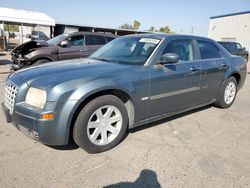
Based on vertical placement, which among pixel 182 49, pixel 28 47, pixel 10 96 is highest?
pixel 182 49

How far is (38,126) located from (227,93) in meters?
4.17

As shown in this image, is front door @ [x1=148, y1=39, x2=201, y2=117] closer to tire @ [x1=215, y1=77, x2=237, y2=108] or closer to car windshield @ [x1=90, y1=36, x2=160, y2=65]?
car windshield @ [x1=90, y1=36, x2=160, y2=65]

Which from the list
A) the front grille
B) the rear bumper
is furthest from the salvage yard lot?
the rear bumper

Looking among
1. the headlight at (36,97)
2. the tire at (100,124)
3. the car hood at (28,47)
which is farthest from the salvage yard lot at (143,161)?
the car hood at (28,47)

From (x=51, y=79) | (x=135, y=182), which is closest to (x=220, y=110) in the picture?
(x=135, y=182)

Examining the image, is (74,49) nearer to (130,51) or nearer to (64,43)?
(64,43)

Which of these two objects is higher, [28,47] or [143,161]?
[28,47]

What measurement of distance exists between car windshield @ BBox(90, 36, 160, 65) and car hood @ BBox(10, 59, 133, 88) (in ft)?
1.00

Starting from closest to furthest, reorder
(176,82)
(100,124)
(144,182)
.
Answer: (144,182), (100,124), (176,82)

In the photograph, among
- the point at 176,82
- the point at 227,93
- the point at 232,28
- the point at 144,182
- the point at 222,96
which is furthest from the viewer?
the point at 232,28

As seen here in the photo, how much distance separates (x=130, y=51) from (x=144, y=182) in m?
2.16

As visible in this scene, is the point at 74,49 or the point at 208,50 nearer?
the point at 208,50

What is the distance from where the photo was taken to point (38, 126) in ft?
8.76

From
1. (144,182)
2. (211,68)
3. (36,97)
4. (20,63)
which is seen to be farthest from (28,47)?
(144,182)
